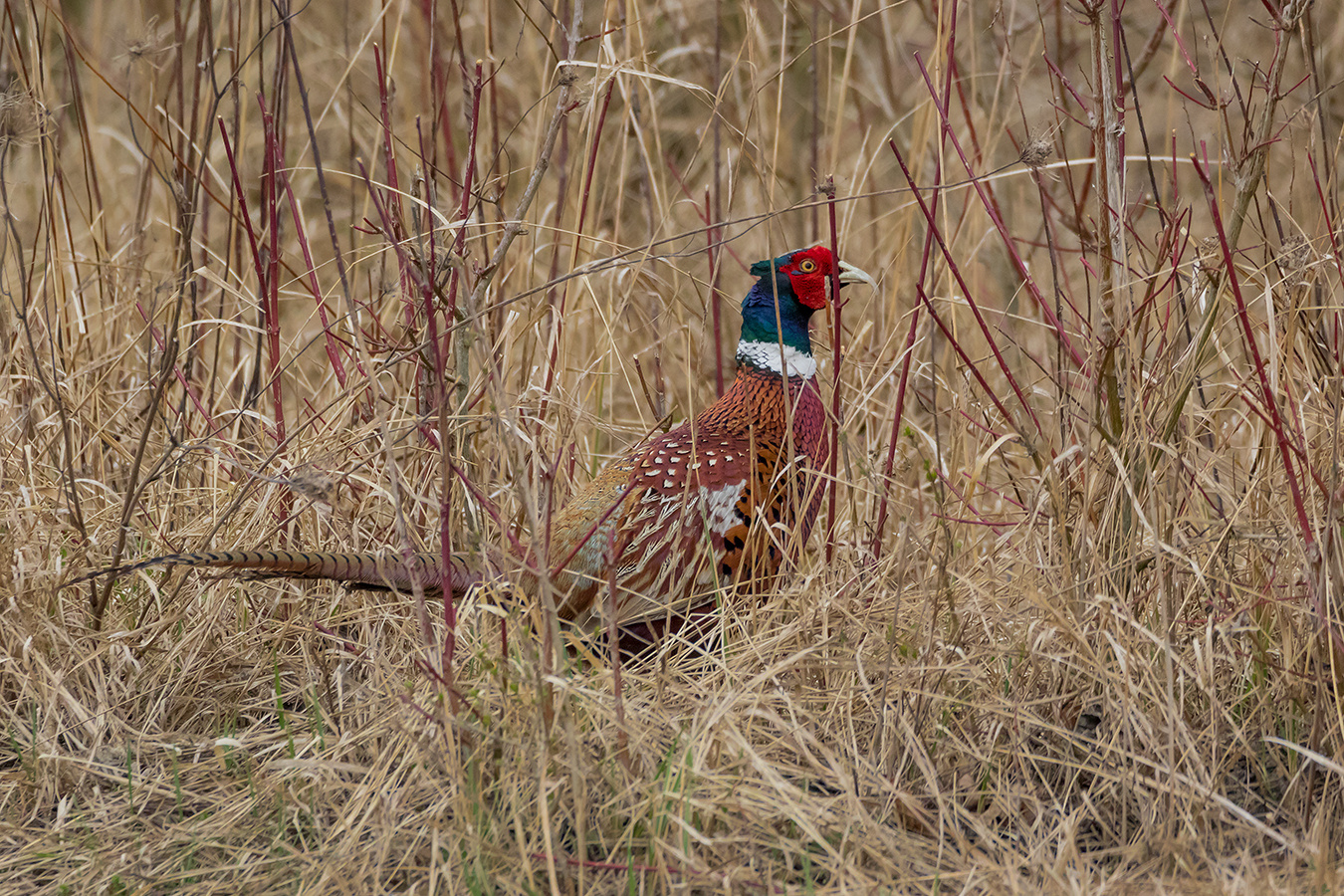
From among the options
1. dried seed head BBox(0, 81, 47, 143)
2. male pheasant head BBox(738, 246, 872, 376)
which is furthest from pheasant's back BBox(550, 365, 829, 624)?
dried seed head BBox(0, 81, 47, 143)

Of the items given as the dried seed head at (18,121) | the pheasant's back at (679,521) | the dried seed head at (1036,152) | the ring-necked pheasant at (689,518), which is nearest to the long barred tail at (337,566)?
the ring-necked pheasant at (689,518)

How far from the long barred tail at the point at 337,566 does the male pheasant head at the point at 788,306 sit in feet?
2.77

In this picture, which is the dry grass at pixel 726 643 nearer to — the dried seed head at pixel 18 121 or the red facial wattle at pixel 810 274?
the dried seed head at pixel 18 121

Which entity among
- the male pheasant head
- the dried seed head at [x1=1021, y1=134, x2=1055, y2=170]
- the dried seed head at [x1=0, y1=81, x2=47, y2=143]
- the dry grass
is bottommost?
the dry grass

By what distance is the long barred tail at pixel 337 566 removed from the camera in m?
1.90

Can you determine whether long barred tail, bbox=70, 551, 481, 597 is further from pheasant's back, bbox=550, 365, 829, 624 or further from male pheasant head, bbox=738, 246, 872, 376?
male pheasant head, bbox=738, 246, 872, 376

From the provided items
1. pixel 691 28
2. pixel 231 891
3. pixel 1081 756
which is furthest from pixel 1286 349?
pixel 691 28

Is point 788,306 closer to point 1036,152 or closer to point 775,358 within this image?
point 775,358

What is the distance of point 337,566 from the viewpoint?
6.75ft

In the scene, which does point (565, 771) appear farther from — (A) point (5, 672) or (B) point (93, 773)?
(A) point (5, 672)

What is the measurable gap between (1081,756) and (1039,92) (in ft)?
13.7

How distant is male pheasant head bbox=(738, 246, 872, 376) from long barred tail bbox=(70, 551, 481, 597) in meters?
0.84

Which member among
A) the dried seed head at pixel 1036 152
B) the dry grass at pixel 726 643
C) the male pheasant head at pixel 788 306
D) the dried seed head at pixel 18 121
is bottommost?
the dry grass at pixel 726 643

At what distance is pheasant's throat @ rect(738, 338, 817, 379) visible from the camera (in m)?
2.69
